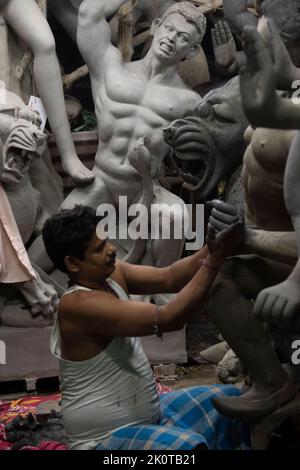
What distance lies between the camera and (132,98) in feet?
18.7

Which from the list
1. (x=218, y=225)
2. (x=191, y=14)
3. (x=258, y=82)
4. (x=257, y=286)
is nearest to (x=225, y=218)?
(x=218, y=225)

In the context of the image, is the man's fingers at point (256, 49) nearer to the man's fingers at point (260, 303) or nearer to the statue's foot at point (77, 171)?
the man's fingers at point (260, 303)

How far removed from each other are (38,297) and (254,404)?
Result: 8.38 feet

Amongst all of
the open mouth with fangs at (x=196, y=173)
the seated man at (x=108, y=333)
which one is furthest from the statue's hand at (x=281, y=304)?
the open mouth with fangs at (x=196, y=173)

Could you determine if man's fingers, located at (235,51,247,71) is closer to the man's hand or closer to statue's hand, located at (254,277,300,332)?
the man's hand

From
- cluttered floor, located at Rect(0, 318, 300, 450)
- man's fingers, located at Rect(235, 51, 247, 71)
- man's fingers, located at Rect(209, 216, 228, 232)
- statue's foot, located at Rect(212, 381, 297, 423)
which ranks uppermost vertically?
man's fingers, located at Rect(235, 51, 247, 71)

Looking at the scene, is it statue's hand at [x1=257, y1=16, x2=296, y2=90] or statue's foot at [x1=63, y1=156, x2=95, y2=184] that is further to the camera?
statue's foot at [x1=63, y1=156, x2=95, y2=184]

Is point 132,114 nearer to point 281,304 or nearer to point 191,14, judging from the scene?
point 191,14

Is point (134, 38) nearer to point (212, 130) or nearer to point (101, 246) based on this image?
point (212, 130)

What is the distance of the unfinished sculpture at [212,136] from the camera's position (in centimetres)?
365

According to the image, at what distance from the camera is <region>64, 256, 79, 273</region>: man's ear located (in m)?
2.96

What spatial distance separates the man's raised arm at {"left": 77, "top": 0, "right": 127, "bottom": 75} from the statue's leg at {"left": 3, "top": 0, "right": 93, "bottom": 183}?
0.82ft

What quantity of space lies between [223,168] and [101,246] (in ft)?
3.33

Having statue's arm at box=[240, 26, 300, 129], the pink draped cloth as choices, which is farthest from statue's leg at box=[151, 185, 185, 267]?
statue's arm at box=[240, 26, 300, 129]
